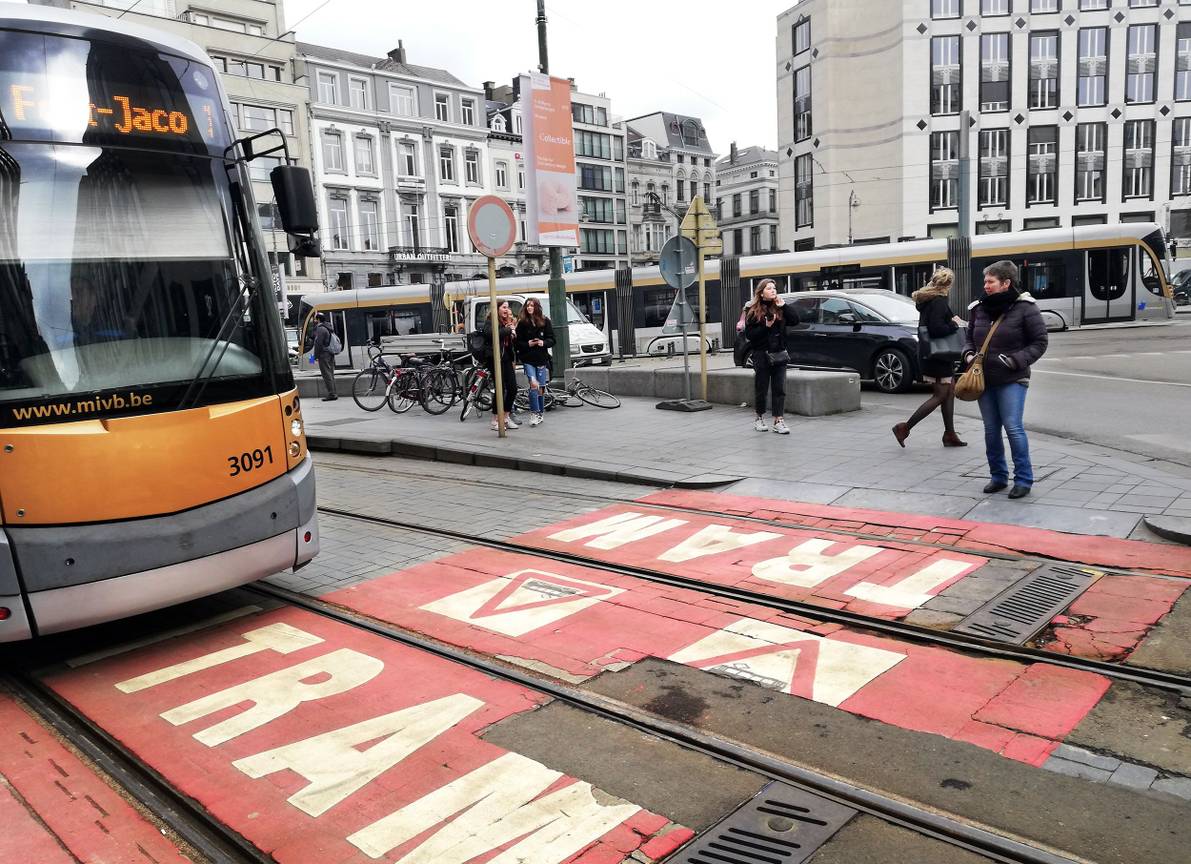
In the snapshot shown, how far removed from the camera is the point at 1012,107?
167 feet

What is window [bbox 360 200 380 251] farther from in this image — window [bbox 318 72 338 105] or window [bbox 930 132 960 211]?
window [bbox 930 132 960 211]

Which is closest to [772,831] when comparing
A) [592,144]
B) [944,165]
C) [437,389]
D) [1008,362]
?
[1008,362]

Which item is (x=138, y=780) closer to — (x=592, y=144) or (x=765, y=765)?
(x=765, y=765)

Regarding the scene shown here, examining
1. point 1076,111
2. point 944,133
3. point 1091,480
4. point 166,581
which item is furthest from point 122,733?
point 1076,111

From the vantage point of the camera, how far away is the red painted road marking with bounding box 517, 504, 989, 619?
529 cm

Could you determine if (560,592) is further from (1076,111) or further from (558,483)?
(1076,111)

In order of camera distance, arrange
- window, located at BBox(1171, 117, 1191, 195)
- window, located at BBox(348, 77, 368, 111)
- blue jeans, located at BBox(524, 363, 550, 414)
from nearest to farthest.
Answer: blue jeans, located at BBox(524, 363, 550, 414) → window, located at BBox(1171, 117, 1191, 195) → window, located at BBox(348, 77, 368, 111)

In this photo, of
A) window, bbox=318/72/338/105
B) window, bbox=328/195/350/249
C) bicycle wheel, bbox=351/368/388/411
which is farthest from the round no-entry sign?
window, bbox=318/72/338/105

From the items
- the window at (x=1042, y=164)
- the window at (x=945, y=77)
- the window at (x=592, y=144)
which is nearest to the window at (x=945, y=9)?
the window at (x=945, y=77)

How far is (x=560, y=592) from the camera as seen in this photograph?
5574 mm

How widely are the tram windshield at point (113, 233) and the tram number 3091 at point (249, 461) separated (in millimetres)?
351

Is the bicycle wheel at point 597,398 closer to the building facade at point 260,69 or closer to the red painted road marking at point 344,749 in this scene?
the red painted road marking at point 344,749

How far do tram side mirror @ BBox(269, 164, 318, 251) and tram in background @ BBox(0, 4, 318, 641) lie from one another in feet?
0.88

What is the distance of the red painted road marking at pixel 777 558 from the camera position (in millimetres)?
5289
